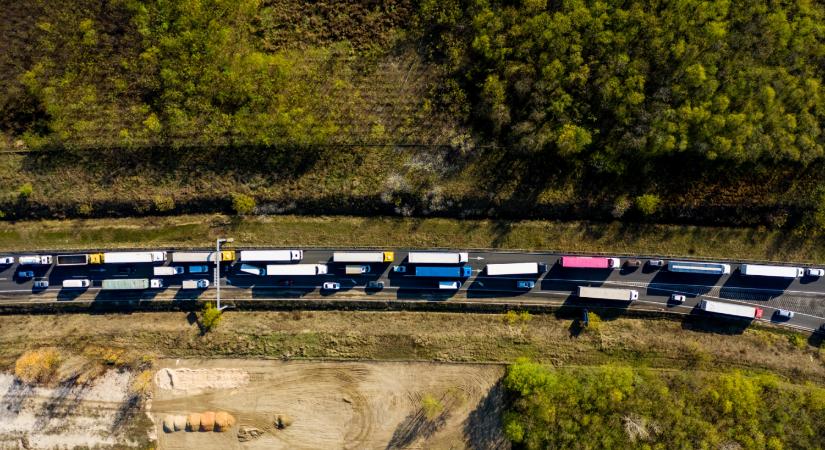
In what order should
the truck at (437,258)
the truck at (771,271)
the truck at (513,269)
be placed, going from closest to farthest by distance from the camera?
the truck at (771,271) → the truck at (513,269) → the truck at (437,258)

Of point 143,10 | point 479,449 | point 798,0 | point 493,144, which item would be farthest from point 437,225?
point 798,0

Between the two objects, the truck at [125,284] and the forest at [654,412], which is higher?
the truck at [125,284]

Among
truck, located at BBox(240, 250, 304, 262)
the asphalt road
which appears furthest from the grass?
the asphalt road

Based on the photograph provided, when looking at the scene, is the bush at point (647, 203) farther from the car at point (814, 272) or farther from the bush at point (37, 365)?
the bush at point (37, 365)

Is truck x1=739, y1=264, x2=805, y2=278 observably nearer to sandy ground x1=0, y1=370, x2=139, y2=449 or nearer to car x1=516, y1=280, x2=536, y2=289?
Answer: car x1=516, y1=280, x2=536, y2=289

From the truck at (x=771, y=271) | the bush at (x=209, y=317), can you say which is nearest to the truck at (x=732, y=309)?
the truck at (x=771, y=271)

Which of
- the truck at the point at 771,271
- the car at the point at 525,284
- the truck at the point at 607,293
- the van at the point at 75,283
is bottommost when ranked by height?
the van at the point at 75,283

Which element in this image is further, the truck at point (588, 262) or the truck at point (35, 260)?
the truck at point (35, 260)

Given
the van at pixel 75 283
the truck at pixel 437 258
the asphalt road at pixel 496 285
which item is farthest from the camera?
the asphalt road at pixel 496 285
